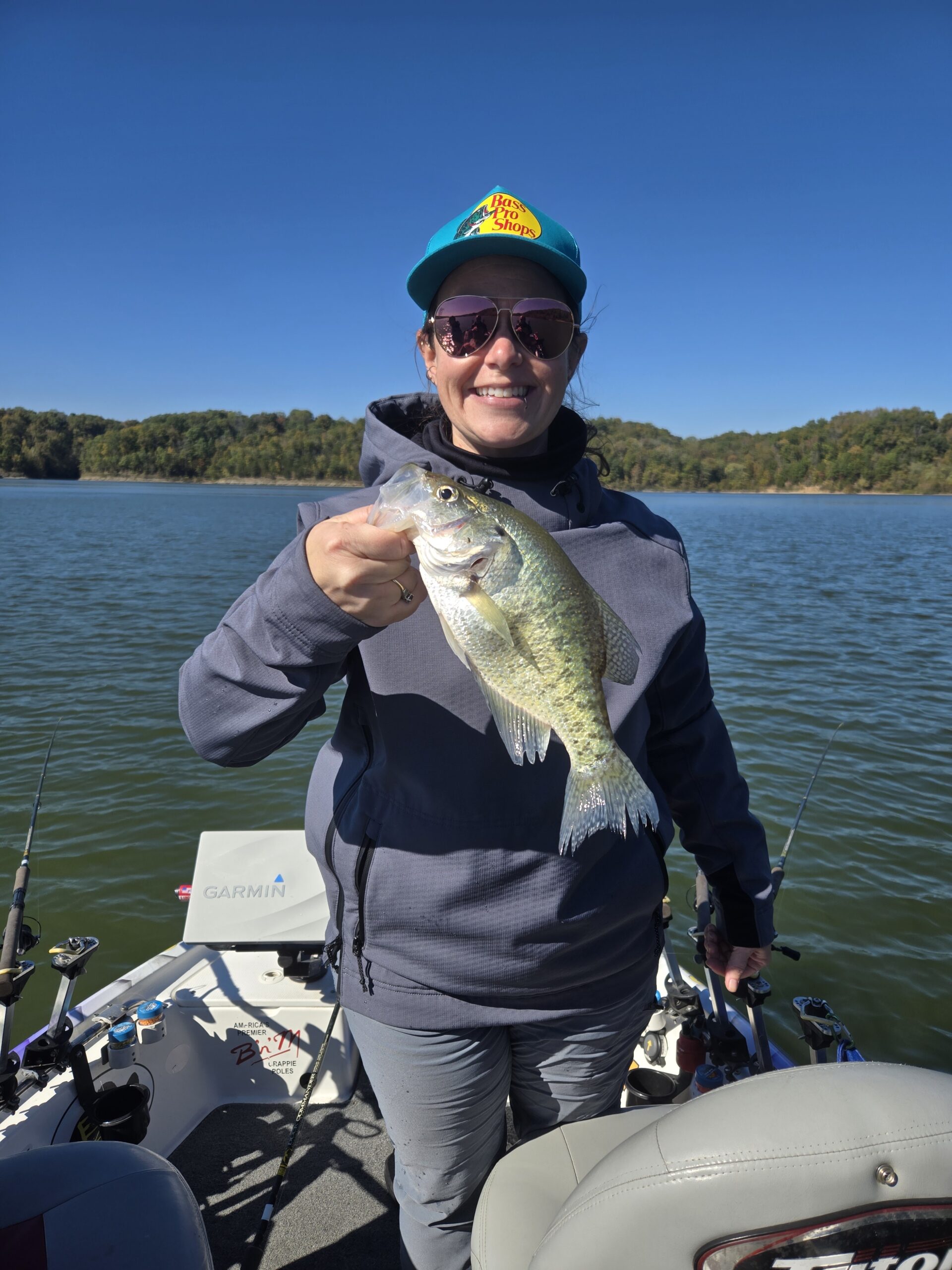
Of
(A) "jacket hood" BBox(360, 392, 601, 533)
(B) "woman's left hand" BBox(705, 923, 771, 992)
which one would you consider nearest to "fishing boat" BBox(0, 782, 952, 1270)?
(B) "woman's left hand" BBox(705, 923, 771, 992)

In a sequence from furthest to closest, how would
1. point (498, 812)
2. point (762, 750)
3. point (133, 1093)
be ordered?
→ point (762, 750) → point (133, 1093) → point (498, 812)

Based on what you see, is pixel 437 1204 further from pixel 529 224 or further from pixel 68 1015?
pixel 529 224

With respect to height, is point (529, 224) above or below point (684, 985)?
above

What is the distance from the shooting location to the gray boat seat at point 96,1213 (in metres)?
1.58

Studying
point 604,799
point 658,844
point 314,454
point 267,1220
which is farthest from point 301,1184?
point 314,454

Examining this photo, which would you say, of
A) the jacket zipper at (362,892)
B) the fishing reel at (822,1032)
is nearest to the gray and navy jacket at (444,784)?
the jacket zipper at (362,892)

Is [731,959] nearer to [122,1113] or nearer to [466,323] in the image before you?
[466,323]

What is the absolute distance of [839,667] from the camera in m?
14.4

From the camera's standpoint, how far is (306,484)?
340ft

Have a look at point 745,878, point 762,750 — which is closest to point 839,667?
point 762,750

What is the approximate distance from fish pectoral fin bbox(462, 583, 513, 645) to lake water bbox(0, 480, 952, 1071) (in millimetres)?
5205

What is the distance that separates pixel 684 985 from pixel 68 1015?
10.1ft

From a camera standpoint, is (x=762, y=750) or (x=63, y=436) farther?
(x=63, y=436)

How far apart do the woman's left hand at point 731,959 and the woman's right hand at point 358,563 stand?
185 cm
